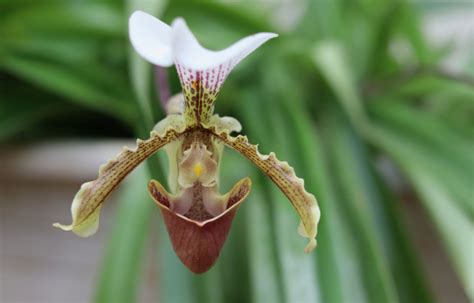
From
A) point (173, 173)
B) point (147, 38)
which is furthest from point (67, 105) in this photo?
point (147, 38)

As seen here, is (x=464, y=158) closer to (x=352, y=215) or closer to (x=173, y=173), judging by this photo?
(x=352, y=215)

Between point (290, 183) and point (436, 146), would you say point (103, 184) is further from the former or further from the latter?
point (436, 146)

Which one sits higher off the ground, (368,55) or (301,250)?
(368,55)

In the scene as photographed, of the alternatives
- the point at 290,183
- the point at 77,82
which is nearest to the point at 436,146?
the point at 290,183

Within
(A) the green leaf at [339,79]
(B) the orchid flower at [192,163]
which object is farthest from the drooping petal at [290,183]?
(A) the green leaf at [339,79]

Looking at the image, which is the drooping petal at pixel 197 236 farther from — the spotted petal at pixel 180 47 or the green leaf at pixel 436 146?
the green leaf at pixel 436 146

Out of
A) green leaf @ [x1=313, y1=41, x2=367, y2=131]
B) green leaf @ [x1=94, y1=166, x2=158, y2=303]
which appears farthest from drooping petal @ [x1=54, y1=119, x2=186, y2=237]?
green leaf @ [x1=313, y1=41, x2=367, y2=131]
